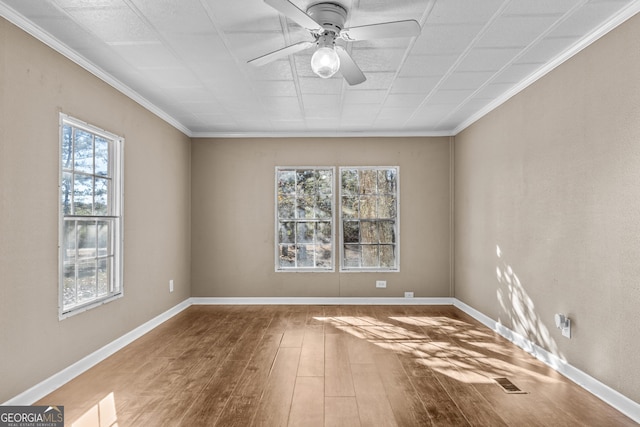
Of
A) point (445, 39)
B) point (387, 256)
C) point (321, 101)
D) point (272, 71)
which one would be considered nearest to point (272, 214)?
point (387, 256)

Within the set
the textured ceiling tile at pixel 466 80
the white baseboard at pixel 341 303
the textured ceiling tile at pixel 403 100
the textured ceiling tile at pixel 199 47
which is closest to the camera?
the white baseboard at pixel 341 303

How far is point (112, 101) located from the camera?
388 centimetres

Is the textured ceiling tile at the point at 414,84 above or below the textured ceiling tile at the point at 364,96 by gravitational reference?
above

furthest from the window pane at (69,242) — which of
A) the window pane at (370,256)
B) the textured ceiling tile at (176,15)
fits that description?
the window pane at (370,256)

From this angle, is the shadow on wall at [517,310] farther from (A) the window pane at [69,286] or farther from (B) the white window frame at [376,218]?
(A) the window pane at [69,286]

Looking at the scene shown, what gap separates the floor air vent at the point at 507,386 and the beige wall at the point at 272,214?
2934 millimetres

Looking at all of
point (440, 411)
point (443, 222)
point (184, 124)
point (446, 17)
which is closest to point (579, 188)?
point (446, 17)

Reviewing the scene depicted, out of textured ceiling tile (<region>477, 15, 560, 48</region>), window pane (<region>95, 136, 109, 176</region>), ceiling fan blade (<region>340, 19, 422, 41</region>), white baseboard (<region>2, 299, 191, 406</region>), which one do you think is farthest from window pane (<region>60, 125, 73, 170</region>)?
textured ceiling tile (<region>477, 15, 560, 48</region>)

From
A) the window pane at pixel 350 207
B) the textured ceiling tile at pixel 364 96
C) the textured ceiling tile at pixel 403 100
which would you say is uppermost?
the textured ceiling tile at pixel 403 100

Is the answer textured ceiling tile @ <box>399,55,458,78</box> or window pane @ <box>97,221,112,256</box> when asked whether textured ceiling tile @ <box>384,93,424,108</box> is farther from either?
window pane @ <box>97,221,112,256</box>

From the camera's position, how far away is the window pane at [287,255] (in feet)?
20.3

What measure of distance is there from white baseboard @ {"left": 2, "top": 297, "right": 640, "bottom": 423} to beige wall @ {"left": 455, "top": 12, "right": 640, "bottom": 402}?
78 millimetres

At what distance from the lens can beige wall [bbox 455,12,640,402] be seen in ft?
8.64

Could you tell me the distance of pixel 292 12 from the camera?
220 centimetres
